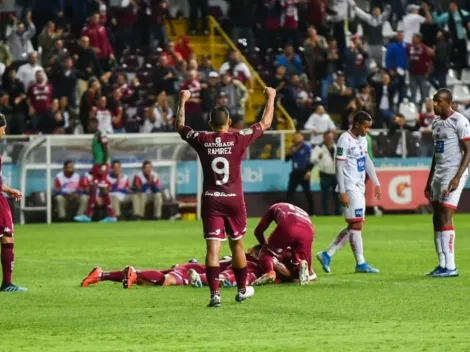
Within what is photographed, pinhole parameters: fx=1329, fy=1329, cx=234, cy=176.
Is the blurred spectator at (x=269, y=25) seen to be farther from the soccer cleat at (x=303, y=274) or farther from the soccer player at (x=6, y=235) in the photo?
the soccer player at (x=6, y=235)

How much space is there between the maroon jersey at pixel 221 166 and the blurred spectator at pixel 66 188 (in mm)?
17840

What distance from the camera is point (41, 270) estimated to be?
59.0 ft

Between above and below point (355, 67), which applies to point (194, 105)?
below

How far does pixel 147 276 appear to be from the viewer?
15156 millimetres

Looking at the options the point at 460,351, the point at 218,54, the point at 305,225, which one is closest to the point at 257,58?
the point at 218,54

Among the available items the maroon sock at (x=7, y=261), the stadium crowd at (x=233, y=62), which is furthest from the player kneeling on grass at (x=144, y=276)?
the stadium crowd at (x=233, y=62)

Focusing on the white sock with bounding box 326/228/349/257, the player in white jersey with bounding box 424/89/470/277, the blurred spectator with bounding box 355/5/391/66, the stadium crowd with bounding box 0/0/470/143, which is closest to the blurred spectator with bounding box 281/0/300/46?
the stadium crowd with bounding box 0/0/470/143

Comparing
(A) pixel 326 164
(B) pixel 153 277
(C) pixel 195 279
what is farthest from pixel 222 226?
(A) pixel 326 164

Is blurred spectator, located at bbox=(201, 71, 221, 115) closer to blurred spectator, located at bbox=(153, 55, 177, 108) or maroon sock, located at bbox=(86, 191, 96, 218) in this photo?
blurred spectator, located at bbox=(153, 55, 177, 108)

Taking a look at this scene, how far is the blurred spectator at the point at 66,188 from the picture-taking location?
30.5 metres

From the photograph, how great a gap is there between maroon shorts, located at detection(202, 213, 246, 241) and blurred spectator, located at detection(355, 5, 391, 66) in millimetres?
25477

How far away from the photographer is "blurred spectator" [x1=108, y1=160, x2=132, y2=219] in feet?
101

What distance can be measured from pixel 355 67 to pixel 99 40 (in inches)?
290

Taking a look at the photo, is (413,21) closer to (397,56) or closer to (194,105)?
(397,56)
